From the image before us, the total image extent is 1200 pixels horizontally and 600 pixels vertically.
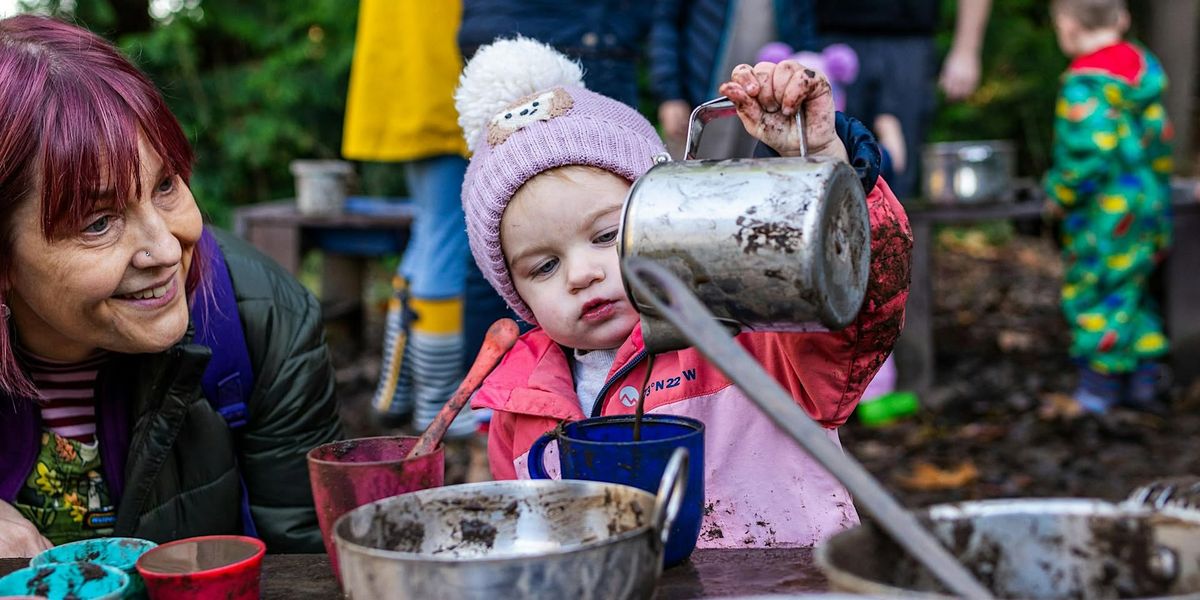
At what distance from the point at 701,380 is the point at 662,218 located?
0.57m

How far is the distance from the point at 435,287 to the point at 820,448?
3.52 metres

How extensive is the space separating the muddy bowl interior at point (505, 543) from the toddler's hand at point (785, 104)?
0.52 m

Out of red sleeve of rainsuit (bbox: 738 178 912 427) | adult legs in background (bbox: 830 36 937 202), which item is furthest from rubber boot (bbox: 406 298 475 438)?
red sleeve of rainsuit (bbox: 738 178 912 427)

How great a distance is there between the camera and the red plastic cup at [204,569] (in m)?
1.16

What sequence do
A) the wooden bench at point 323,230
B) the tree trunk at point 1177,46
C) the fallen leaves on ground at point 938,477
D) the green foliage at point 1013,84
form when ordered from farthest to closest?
the green foliage at point 1013,84, the tree trunk at point 1177,46, the wooden bench at point 323,230, the fallen leaves on ground at point 938,477

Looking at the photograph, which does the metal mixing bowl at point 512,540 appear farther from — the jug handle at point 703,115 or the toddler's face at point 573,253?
the toddler's face at point 573,253

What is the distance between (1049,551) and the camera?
0.94 meters

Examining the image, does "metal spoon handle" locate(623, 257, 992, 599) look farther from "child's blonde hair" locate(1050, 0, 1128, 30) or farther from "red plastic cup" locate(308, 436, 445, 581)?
"child's blonde hair" locate(1050, 0, 1128, 30)

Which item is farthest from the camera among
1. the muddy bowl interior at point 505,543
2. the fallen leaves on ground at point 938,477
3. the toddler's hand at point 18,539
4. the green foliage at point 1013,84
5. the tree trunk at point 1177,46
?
the green foliage at point 1013,84

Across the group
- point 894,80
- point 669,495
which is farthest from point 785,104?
point 894,80

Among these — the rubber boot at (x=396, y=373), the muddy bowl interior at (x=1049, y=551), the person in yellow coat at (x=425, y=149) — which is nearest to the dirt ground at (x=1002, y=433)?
the rubber boot at (x=396, y=373)

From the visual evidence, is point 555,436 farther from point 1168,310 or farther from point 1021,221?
point 1021,221

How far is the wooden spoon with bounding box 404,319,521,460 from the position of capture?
1318mm

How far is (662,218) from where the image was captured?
1.17m
